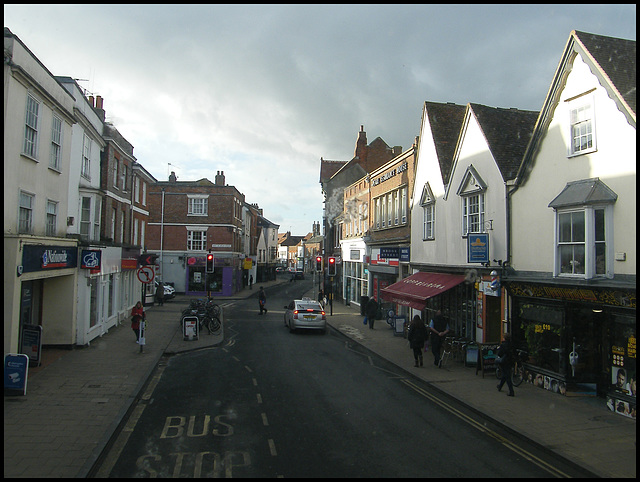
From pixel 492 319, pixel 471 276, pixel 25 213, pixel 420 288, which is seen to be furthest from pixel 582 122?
pixel 25 213

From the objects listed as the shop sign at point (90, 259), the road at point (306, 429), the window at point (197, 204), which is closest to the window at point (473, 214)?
the road at point (306, 429)

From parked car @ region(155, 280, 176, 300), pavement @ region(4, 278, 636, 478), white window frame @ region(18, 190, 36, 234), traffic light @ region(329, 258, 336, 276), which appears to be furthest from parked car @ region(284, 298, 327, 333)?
parked car @ region(155, 280, 176, 300)

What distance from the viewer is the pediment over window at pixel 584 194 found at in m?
10.6

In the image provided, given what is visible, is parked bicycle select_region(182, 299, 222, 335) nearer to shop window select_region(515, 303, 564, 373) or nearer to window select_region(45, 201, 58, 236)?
window select_region(45, 201, 58, 236)

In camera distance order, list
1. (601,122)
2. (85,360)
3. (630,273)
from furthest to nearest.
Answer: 1. (85,360)
2. (601,122)
3. (630,273)

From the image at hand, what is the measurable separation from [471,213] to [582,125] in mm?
5636

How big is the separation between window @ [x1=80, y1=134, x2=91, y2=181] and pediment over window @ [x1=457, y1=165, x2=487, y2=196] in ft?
48.3

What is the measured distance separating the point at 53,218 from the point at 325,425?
12.0 meters

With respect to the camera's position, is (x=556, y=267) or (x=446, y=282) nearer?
(x=556, y=267)

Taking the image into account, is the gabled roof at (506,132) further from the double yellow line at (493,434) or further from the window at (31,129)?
the window at (31,129)

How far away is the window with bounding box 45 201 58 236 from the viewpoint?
15273mm

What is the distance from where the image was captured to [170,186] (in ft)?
156

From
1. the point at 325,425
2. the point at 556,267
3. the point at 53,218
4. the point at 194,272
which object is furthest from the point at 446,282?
the point at 194,272

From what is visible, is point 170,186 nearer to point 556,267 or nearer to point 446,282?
point 446,282
